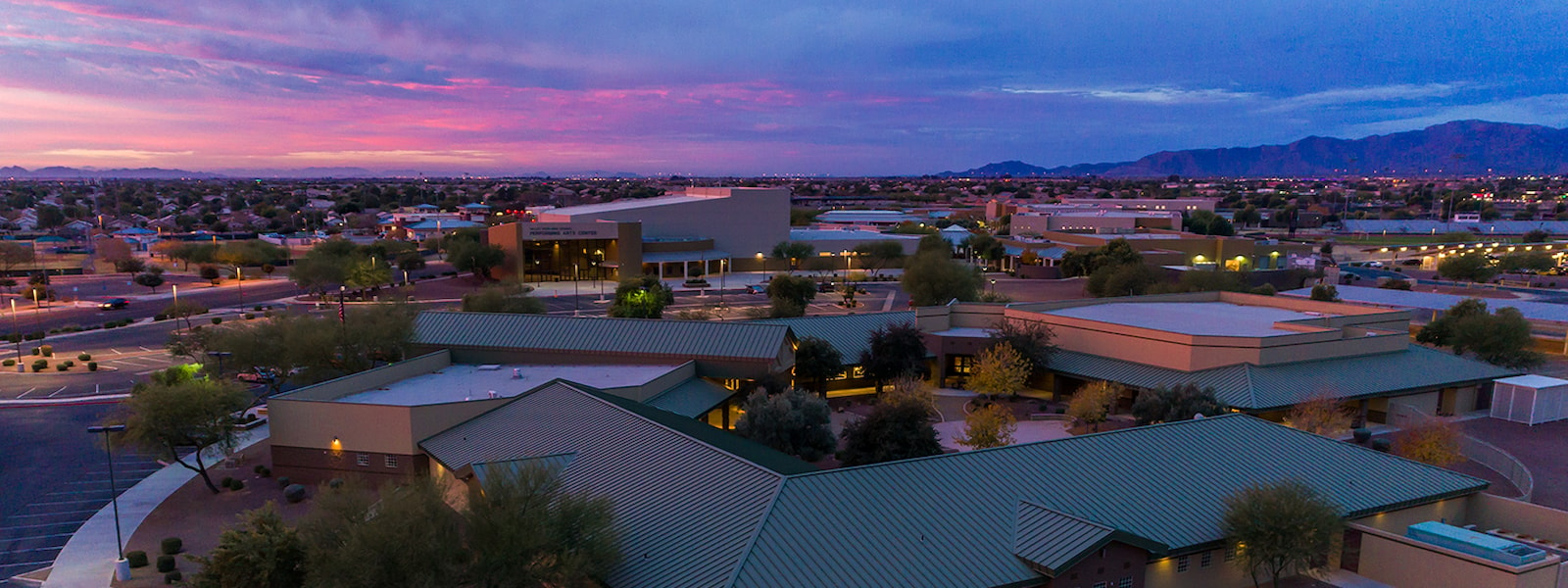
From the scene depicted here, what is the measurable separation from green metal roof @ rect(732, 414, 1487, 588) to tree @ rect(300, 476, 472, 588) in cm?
559

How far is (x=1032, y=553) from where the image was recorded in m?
19.4

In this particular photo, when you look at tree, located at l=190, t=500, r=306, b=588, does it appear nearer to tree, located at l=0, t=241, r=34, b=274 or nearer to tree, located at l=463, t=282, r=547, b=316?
tree, located at l=463, t=282, r=547, b=316

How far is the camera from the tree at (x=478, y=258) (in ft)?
293

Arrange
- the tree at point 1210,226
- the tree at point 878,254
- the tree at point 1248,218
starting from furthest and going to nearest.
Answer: the tree at point 1248,218 → the tree at point 1210,226 → the tree at point 878,254

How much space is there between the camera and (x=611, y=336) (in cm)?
3956

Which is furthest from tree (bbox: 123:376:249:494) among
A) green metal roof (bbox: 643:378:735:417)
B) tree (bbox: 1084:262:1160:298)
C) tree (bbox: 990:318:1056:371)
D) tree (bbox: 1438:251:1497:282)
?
tree (bbox: 1438:251:1497:282)

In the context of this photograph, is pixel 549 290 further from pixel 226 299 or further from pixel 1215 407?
pixel 1215 407

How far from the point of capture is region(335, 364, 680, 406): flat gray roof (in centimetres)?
3266

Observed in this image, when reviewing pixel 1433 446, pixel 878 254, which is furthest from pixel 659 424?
pixel 878 254

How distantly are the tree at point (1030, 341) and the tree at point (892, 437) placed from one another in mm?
14121

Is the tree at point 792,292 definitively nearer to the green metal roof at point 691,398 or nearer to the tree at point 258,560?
the green metal roof at point 691,398

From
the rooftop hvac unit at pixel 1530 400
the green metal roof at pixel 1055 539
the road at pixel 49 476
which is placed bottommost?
the road at pixel 49 476

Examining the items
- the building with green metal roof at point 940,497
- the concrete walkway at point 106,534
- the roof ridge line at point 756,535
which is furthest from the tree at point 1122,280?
the concrete walkway at point 106,534

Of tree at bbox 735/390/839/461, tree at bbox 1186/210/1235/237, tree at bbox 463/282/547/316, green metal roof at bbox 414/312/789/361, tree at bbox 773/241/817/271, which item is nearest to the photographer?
tree at bbox 735/390/839/461
